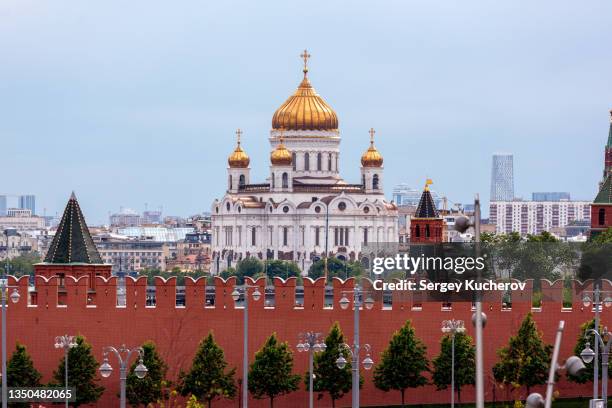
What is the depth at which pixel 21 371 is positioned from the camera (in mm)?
57906

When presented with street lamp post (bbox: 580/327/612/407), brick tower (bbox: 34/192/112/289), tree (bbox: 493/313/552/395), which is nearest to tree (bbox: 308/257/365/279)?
brick tower (bbox: 34/192/112/289)

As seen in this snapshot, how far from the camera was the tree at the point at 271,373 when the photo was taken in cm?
5816

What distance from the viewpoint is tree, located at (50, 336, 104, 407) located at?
189ft

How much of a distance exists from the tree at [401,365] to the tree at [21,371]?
7402 mm

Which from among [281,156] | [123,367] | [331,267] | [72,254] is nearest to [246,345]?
[72,254]

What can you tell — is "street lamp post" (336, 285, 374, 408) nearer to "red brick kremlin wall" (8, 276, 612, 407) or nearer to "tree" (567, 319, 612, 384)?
"red brick kremlin wall" (8, 276, 612, 407)

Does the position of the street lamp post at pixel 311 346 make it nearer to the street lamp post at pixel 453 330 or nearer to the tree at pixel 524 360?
the street lamp post at pixel 453 330

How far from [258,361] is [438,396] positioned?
Result: 13.8 feet

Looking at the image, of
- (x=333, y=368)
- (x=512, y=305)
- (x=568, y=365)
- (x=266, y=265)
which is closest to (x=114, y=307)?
(x=333, y=368)

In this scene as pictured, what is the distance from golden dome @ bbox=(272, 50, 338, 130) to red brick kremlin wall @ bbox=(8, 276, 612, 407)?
13705 centimetres

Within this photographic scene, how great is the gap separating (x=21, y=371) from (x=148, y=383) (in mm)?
2817

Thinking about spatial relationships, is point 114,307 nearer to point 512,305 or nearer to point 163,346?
point 163,346

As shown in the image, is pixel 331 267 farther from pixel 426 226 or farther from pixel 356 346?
pixel 356 346

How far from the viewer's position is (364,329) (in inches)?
2338
